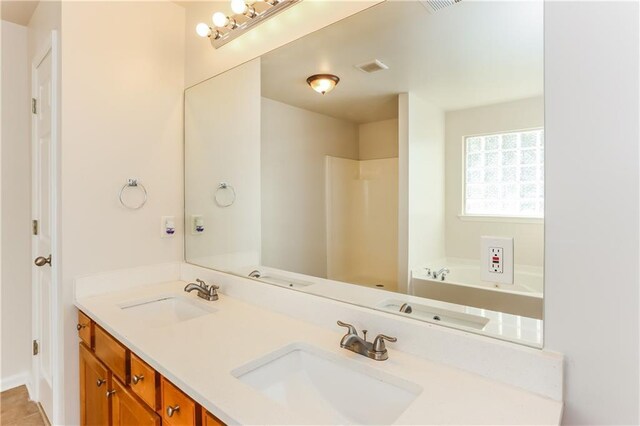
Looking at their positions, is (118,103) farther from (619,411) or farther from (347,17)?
(619,411)

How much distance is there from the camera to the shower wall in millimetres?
1287

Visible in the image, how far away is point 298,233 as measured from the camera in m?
1.61

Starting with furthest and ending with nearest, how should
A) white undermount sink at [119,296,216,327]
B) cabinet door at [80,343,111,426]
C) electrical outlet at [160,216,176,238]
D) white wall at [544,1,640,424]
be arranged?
electrical outlet at [160,216,176,238] < white undermount sink at [119,296,216,327] < cabinet door at [80,343,111,426] < white wall at [544,1,640,424]

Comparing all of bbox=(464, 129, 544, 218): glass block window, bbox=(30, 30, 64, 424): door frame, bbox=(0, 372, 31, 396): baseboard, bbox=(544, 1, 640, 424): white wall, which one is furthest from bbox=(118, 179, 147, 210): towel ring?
bbox=(544, 1, 640, 424): white wall

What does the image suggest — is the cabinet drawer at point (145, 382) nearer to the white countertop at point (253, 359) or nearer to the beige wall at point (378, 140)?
the white countertop at point (253, 359)

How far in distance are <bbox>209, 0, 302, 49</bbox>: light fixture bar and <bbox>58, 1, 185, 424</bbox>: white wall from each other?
0.44m

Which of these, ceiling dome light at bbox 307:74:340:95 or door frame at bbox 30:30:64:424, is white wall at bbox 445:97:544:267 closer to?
ceiling dome light at bbox 307:74:340:95

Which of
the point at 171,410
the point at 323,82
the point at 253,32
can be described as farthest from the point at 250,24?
the point at 171,410

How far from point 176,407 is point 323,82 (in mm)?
1322

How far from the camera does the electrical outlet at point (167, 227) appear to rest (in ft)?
6.64

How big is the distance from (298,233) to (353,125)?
0.56 meters

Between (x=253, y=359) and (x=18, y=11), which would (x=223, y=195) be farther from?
(x=18, y=11)

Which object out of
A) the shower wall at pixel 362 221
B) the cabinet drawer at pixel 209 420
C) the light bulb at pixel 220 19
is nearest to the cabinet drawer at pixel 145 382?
the cabinet drawer at pixel 209 420

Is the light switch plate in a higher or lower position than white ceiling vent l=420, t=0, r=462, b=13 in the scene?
lower
